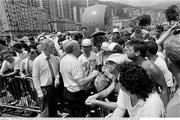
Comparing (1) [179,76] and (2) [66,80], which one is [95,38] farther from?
(1) [179,76]

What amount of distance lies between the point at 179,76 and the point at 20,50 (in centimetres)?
491

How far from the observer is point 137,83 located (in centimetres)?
153

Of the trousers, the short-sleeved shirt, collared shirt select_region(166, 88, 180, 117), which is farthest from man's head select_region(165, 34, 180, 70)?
the short-sleeved shirt

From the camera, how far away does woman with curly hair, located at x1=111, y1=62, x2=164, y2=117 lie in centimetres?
145

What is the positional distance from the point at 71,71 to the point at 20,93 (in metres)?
2.03

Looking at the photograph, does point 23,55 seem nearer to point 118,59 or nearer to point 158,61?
point 118,59

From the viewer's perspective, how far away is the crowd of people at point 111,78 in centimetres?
148

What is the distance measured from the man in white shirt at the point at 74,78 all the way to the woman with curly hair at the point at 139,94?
1.04m

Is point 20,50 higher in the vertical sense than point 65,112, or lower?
higher

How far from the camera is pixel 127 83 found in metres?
1.55

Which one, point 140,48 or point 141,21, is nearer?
point 140,48

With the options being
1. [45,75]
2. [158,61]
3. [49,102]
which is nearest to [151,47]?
[158,61]

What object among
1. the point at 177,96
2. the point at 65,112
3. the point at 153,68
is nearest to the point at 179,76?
the point at 177,96

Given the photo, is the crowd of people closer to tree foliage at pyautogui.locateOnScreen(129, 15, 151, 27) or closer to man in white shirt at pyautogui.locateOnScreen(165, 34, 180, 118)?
man in white shirt at pyautogui.locateOnScreen(165, 34, 180, 118)
